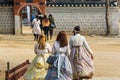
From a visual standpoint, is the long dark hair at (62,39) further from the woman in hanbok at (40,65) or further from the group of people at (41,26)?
the group of people at (41,26)

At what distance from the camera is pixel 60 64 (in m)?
12.0

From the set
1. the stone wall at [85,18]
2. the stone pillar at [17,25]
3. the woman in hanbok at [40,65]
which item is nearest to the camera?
the woman in hanbok at [40,65]

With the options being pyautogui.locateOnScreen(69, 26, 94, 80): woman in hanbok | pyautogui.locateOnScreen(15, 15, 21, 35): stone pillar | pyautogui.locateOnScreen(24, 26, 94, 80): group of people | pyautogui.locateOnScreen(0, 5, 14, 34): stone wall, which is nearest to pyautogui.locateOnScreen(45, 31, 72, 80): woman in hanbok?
pyautogui.locateOnScreen(24, 26, 94, 80): group of people

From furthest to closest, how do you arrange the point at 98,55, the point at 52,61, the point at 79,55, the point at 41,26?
the point at 41,26 < the point at 98,55 < the point at 79,55 < the point at 52,61

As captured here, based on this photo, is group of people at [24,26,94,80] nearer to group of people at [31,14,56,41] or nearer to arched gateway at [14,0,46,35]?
group of people at [31,14,56,41]

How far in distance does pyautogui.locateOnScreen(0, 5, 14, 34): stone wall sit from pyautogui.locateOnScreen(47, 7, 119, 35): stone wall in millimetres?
3015

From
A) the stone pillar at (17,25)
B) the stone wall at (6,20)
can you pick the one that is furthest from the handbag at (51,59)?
the stone wall at (6,20)

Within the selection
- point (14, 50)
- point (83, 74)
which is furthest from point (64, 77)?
point (14, 50)

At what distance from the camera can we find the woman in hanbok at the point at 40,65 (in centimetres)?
1245

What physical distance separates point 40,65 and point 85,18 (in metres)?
27.3

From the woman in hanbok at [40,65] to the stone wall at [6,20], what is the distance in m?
27.0

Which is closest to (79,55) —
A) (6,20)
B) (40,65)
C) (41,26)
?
(40,65)

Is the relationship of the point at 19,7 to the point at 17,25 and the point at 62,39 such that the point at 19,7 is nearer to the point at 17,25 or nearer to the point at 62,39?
the point at 17,25

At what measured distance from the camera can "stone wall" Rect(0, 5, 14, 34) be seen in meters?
39.6
